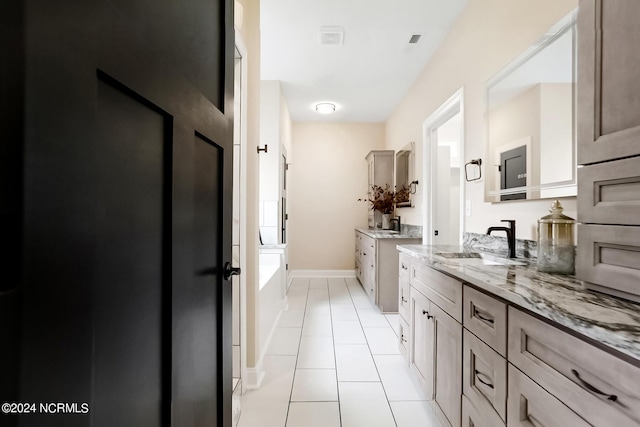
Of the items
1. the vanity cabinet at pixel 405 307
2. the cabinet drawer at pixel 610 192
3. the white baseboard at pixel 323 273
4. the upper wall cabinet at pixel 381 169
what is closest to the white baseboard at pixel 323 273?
the white baseboard at pixel 323 273

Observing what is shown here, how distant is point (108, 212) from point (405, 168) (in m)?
4.09

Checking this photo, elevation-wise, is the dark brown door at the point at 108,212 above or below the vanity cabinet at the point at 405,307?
above

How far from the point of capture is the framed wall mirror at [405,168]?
3918 mm

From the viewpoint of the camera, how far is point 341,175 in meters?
5.52

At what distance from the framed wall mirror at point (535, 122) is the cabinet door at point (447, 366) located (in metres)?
0.85

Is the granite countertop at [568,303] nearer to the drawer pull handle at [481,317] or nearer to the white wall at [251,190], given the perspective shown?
the drawer pull handle at [481,317]

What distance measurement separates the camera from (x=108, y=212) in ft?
1.60

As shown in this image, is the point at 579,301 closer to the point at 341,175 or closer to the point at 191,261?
the point at 191,261

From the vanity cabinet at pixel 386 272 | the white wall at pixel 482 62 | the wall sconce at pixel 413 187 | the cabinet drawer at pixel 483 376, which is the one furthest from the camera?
the wall sconce at pixel 413 187

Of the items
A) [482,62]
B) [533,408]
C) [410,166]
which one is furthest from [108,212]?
[410,166]

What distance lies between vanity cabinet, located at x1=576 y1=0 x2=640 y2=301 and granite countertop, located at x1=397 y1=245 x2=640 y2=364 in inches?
3.0

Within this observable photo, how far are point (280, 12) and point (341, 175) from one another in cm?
324

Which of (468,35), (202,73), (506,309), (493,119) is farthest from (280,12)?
(506,309)

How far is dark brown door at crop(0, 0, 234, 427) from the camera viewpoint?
33cm
